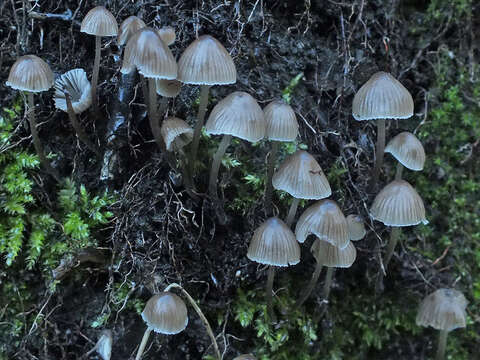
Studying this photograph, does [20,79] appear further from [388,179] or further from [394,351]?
[394,351]

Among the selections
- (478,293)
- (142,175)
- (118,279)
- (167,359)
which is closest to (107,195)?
(142,175)

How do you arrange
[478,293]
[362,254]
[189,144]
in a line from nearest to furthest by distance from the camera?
[189,144], [362,254], [478,293]

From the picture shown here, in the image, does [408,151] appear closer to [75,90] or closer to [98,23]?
[98,23]

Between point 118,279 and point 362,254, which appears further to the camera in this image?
point 362,254

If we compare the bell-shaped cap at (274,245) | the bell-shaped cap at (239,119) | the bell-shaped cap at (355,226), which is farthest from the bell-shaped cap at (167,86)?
the bell-shaped cap at (355,226)

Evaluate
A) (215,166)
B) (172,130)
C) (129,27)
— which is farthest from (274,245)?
(129,27)

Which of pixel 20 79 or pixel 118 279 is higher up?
pixel 20 79

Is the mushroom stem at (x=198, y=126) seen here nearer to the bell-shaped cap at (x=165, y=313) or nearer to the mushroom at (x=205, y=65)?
the mushroom at (x=205, y=65)
